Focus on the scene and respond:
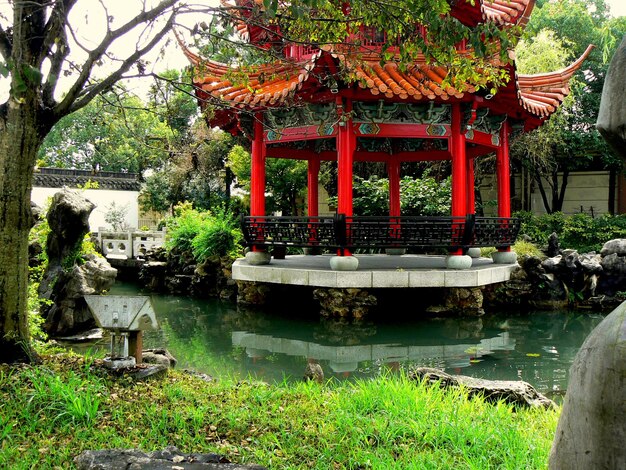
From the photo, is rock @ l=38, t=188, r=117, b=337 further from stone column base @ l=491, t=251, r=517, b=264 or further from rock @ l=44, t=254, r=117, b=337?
stone column base @ l=491, t=251, r=517, b=264

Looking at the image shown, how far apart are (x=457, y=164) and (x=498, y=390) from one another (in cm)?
571

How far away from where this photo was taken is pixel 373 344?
7875mm

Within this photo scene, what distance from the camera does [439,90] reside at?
862cm

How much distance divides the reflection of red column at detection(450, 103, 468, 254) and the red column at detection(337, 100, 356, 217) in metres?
1.80

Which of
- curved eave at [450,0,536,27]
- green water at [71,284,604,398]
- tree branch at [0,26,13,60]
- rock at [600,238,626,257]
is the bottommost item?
green water at [71,284,604,398]

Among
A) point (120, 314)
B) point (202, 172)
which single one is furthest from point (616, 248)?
point (202, 172)

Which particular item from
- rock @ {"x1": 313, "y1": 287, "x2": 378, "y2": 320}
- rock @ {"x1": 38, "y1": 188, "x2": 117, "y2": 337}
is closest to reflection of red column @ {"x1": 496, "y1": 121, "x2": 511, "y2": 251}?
rock @ {"x1": 313, "y1": 287, "x2": 378, "y2": 320}

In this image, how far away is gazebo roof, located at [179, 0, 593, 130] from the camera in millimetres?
8439

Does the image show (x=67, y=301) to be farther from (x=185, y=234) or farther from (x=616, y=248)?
→ (x=616, y=248)

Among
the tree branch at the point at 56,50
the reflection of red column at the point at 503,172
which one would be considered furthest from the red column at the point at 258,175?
the tree branch at the point at 56,50

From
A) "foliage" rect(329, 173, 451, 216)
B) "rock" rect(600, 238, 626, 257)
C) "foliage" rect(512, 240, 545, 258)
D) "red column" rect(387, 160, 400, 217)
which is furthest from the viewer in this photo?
"foliage" rect(329, 173, 451, 216)

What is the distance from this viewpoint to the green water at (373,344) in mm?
6602

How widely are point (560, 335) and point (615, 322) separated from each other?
781cm

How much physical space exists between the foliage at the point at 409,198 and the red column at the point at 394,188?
198 cm
